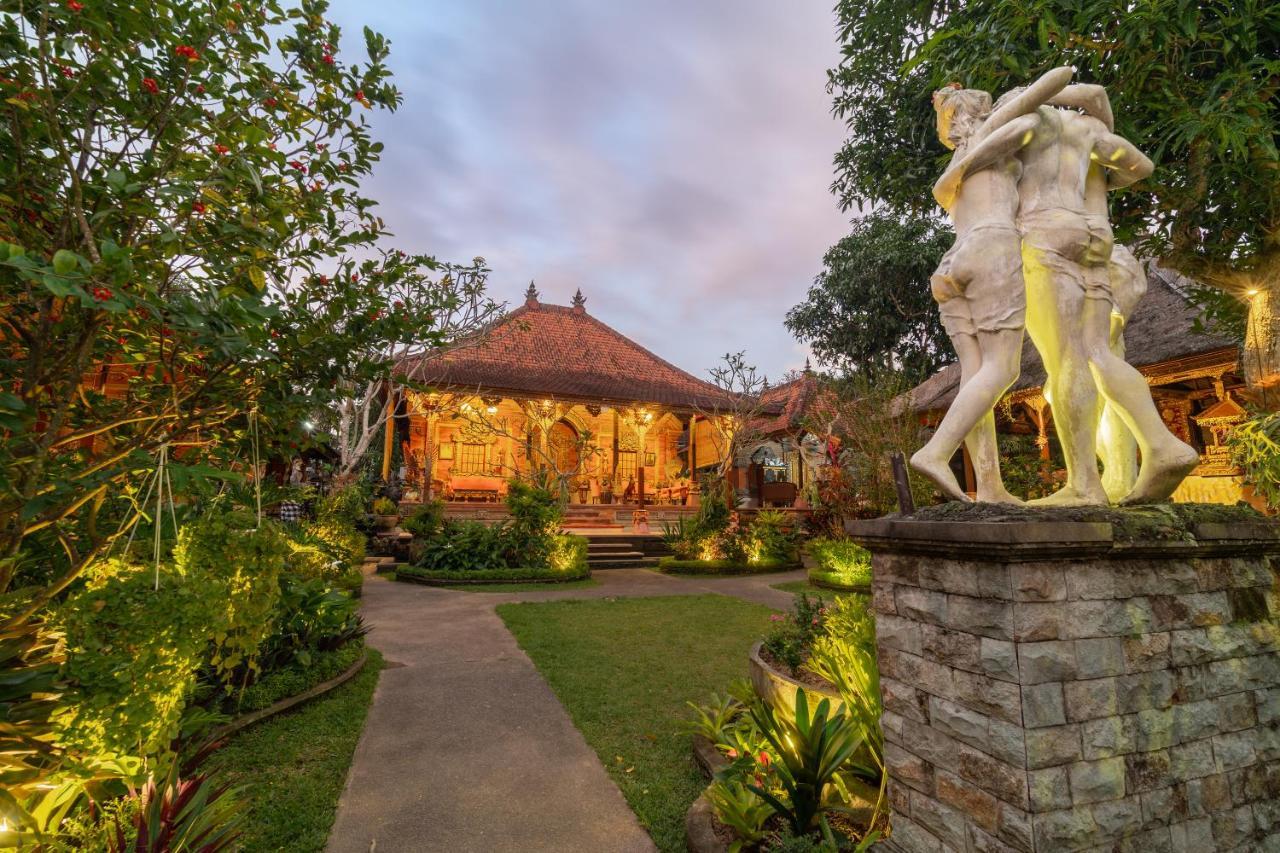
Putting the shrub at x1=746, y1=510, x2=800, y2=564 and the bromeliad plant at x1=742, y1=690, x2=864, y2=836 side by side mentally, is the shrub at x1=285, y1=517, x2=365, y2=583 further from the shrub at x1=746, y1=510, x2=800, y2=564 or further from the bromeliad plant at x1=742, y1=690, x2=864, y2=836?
the shrub at x1=746, y1=510, x2=800, y2=564

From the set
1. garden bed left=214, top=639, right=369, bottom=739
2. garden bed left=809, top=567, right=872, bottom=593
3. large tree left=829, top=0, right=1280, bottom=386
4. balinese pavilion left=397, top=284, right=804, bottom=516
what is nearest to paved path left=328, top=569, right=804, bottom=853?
garden bed left=214, top=639, right=369, bottom=739

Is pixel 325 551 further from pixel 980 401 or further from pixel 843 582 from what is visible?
pixel 980 401

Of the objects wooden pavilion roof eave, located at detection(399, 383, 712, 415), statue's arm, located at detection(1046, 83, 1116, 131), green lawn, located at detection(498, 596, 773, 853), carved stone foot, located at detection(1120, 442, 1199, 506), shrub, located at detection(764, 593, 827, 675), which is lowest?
green lawn, located at detection(498, 596, 773, 853)

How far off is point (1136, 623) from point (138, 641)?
363 cm

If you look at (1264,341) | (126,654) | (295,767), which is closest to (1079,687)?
(126,654)

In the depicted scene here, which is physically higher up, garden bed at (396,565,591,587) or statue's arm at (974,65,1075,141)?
statue's arm at (974,65,1075,141)

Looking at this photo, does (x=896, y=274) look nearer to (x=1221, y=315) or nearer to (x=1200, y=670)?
(x=1221, y=315)

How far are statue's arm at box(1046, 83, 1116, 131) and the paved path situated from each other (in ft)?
14.8

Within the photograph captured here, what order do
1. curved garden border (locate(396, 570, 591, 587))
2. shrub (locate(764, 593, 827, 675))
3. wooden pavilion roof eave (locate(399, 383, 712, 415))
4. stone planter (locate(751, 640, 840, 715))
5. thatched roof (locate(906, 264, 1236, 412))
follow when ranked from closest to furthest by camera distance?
stone planter (locate(751, 640, 840, 715))
shrub (locate(764, 593, 827, 675))
curved garden border (locate(396, 570, 591, 587))
thatched roof (locate(906, 264, 1236, 412))
wooden pavilion roof eave (locate(399, 383, 712, 415))

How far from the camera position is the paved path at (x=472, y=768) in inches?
112

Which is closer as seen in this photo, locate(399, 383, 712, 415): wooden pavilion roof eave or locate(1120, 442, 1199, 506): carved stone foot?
locate(1120, 442, 1199, 506): carved stone foot

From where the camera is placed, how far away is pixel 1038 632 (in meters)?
2.12

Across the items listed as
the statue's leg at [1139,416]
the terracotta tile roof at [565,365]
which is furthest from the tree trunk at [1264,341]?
the terracotta tile roof at [565,365]

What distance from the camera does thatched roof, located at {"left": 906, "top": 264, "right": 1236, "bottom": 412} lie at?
10.8 meters
